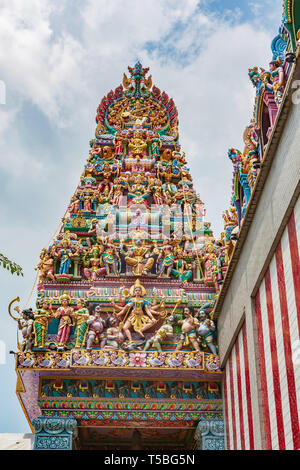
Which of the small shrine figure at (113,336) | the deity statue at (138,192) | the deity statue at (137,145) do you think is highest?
the deity statue at (137,145)

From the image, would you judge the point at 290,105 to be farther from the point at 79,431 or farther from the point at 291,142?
the point at 79,431

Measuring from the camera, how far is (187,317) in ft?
67.9

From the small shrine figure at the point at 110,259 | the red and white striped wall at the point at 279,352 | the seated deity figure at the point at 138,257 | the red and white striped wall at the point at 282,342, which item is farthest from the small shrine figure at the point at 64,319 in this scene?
the red and white striped wall at the point at 282,342

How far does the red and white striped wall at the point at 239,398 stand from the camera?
655 inches

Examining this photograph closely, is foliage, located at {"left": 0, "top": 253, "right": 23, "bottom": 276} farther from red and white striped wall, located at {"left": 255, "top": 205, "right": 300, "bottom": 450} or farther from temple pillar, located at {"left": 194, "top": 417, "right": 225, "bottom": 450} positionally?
temple pillar, located at {"left": 194, "top": 417, "right": 225, "bottom": 450}

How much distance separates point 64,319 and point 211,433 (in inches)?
229

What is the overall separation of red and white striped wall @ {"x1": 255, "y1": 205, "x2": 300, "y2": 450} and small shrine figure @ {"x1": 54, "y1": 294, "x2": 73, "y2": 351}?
711 cm

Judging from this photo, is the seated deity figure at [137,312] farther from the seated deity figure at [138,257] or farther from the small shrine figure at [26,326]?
the small shrine figure at [26,326]

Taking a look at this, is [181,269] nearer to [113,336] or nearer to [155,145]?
[113,336]

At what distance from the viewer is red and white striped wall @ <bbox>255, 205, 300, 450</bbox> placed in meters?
12.9

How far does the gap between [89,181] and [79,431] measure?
10.0m

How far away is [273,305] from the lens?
47.7 feet

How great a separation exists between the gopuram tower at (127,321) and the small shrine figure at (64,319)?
3 cm
